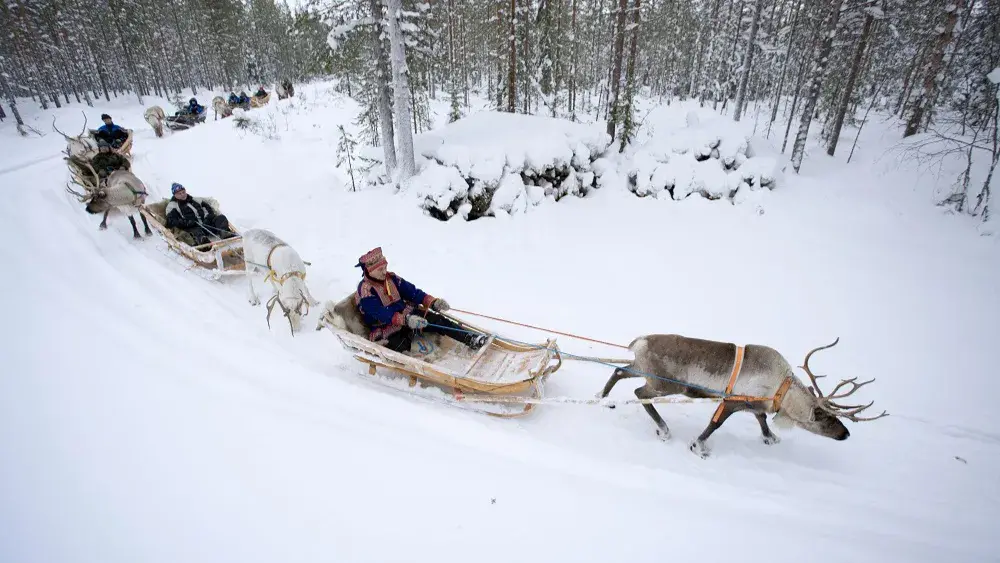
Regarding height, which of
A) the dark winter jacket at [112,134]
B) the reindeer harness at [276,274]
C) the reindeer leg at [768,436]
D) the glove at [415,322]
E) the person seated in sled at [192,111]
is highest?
the person seated in sled at [192,111]

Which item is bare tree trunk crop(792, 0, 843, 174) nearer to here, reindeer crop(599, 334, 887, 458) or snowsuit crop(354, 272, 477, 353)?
reindeer crop(599, 334, 887, 458)

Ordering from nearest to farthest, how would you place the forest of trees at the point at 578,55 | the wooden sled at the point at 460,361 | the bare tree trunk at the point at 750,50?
1. the wooden sled at the point at 460,361
2. the forest of trees at the point at 578,55
3. the bare tree trunk at the point at 750,50

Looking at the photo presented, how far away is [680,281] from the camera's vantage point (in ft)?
26.0

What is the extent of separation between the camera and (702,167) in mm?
11258

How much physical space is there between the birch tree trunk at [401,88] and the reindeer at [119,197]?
5.89 metres

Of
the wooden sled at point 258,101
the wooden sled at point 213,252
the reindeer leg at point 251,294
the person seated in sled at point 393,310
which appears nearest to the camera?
the person seated in sled at point 393,310

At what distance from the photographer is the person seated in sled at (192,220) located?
790 cm

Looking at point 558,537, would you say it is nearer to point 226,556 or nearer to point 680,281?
point 226,556

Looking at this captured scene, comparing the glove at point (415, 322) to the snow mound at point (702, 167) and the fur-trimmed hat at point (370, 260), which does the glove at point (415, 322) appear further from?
the snow mound at point (702, 167)

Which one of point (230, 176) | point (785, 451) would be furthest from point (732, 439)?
point (230, 176)

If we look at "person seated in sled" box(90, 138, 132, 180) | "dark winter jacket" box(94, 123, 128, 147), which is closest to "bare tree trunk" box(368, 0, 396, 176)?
"person seated in sled" box(90, 138, 132, 180)

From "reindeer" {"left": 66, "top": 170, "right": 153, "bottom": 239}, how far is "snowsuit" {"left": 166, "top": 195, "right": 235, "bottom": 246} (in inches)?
56.0

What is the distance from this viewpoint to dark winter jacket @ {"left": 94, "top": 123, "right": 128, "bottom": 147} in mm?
13758

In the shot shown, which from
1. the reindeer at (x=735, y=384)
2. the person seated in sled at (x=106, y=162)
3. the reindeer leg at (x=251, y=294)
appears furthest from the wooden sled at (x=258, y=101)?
the reindeer at (x=735, y=384)
